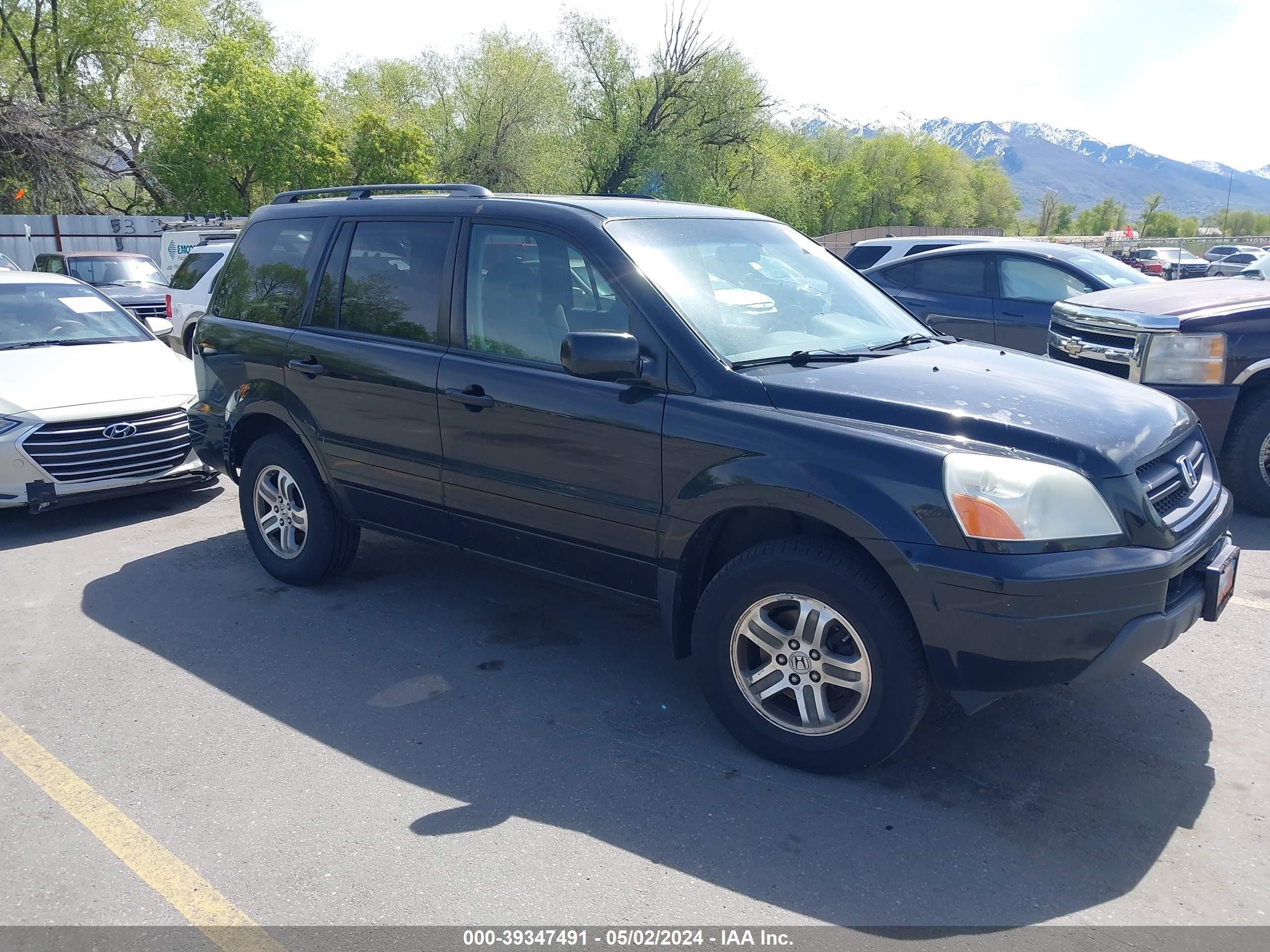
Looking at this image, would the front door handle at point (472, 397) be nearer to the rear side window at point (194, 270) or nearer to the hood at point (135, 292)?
the rear side window at point (194, 270)

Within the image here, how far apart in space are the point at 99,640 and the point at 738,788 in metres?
3.22

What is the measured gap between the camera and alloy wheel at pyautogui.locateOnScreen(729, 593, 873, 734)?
328 cm

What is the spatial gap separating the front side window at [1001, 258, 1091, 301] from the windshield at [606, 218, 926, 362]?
16.9 feet

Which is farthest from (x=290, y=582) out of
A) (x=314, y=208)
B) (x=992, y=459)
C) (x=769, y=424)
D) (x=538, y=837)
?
(x=992, y=459)

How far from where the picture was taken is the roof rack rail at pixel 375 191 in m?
4.59

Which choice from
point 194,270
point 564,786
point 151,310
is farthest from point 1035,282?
point 151,310

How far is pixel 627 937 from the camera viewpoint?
2682mm

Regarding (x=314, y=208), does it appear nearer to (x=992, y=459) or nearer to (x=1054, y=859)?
(x=992, y=459)

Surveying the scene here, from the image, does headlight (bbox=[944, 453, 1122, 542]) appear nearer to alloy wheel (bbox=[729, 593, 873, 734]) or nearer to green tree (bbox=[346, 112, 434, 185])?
alloy wheel (bbox=[729, 593, 873, 734])

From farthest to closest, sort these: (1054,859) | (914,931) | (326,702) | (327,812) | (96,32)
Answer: (96,32) < (326,702) < (327,812) < (1054,859) < (914,931)

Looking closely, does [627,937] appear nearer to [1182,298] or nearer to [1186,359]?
[1186,359]

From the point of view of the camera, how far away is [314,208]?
515cm

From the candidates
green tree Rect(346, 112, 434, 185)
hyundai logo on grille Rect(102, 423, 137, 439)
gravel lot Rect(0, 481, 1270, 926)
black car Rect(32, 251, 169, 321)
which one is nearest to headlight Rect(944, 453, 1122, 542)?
gravel lot Rect(0, 481, 1270, 926)

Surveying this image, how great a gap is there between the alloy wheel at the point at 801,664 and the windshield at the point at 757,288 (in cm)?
96
